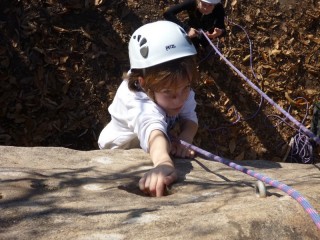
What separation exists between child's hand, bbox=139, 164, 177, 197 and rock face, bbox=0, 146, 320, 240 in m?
0.05

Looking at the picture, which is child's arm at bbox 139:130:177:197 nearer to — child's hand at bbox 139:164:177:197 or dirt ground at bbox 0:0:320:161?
child's hand at bbox 139:164:177:197

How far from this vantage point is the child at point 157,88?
103 inches

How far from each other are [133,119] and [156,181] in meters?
0.68

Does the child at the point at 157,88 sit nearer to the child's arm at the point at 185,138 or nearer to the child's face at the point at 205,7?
the child's arm at the point at 185,138

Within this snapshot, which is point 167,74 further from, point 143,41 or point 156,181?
point 156,181

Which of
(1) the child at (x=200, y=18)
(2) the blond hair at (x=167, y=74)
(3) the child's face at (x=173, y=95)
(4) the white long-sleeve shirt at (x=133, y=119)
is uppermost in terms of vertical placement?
(1) the child at (x=200, y=18)

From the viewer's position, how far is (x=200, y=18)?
4984mm

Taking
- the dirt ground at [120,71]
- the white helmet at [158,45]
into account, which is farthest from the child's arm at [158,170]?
the dirt ground at [120,71]

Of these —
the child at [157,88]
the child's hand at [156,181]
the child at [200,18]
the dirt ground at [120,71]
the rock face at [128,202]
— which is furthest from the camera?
the dirt ground at [120,71]

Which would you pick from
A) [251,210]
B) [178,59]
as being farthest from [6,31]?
[251,210]

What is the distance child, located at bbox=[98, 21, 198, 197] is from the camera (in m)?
2.62

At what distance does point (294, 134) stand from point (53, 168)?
3592 millimetres

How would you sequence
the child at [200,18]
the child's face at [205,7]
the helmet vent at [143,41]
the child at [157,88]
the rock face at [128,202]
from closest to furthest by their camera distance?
the rock face at [128,202] < the child at [157,88] < the helmet vent at [143,41] < the child's face at [205,7] < the child at [200,18]

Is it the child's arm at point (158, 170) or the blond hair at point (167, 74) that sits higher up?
the blond hair at point (167, 74)
